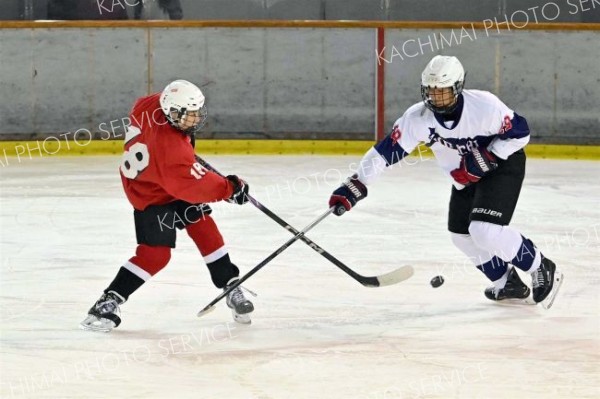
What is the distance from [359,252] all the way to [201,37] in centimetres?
422

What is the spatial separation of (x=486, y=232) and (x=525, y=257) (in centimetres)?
22

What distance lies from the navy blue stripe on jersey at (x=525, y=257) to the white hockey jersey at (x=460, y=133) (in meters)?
0.36

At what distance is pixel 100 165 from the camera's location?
9203mm

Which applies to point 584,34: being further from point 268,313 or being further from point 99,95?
point 268,313

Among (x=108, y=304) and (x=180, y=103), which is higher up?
(x=180, y=103)

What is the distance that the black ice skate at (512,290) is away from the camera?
4926mm

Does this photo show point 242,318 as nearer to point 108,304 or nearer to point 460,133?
point 108,304

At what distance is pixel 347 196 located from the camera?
15.5ft

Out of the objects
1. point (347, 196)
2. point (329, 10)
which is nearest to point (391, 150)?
point (347, 196)

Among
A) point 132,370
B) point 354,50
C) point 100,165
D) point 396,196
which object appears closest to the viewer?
point 132,370

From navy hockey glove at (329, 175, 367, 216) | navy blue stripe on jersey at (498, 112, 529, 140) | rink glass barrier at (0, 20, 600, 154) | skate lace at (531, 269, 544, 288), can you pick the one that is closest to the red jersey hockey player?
navy hockey glove at (329, 175, 367, 216)

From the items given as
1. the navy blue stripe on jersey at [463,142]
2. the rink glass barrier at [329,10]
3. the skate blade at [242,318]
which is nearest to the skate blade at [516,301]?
the navy blue stripe on jersey at [463,142]

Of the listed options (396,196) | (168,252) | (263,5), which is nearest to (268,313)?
(168,252)

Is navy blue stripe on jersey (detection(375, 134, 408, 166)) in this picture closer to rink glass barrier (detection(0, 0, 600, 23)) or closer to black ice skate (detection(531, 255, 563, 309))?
black ice skate (detection(531, 255, 563, 309))
